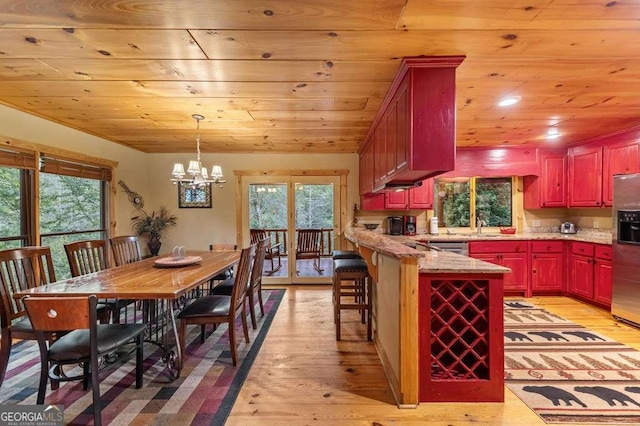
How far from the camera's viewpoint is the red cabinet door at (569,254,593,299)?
3.88 metres

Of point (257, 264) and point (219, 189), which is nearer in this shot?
point (257, 264)

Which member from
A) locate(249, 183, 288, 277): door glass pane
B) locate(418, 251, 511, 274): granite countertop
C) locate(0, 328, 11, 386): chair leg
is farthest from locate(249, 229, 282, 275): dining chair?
locate(418, 251, 511, 274): granite countertop

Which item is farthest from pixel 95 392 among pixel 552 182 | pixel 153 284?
pixel 552 182

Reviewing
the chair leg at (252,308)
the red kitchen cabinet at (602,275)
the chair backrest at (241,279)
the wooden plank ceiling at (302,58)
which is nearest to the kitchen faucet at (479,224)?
the red kitchen cabinet at (602,275)

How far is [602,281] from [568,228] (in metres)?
1.19

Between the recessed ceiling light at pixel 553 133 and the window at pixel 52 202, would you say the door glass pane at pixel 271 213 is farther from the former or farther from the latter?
the recessed ceiling light at pixel 553 133

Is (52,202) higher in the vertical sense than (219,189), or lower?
lower

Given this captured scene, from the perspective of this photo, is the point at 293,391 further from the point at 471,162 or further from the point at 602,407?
the point at 471,162

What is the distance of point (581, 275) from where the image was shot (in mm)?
4008

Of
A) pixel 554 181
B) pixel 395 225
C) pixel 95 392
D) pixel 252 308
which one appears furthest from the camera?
pixel 395 225

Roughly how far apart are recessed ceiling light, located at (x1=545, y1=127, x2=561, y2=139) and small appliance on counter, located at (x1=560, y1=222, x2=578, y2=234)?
61.2 inches

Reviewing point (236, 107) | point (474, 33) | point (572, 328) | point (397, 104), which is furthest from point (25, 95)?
point (572, 328)

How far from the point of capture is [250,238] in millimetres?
5121

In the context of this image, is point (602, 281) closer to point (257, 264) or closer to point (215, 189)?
point (257, 264)
